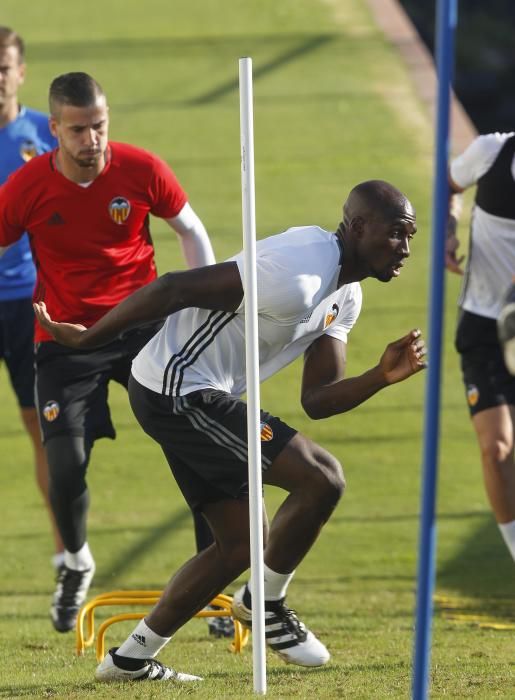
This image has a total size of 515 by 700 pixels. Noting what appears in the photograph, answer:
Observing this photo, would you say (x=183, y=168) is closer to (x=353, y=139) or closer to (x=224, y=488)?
(x=353, y=139)

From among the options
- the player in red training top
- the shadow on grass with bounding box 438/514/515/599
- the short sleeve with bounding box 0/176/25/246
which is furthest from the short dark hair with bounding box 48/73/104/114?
the shadow on grass with bounding box 438/514/515/599

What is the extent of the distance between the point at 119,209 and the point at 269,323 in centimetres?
158

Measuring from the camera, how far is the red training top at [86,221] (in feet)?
20.7

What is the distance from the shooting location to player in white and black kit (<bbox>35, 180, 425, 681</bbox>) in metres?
4.85

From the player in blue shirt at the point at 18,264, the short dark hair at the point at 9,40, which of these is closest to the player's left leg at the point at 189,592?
the player in blue shirt at the point at 18,264

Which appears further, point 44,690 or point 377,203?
point 44,690

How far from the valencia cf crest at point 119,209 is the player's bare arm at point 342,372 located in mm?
1391

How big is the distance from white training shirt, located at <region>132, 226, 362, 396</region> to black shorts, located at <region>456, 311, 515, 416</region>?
113 centimetres

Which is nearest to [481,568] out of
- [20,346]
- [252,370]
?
[20,346]

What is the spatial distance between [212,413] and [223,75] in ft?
51.8

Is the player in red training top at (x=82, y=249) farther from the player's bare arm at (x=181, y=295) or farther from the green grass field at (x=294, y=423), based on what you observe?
the player's bare arm at (x=181, y=295)

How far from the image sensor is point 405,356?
4.78 m

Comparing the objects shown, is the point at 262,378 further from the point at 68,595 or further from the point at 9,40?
the point at 9,40

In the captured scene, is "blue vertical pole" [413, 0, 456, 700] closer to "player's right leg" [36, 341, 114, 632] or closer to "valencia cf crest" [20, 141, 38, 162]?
"player's right leg" [36, 341, 114, 632]
